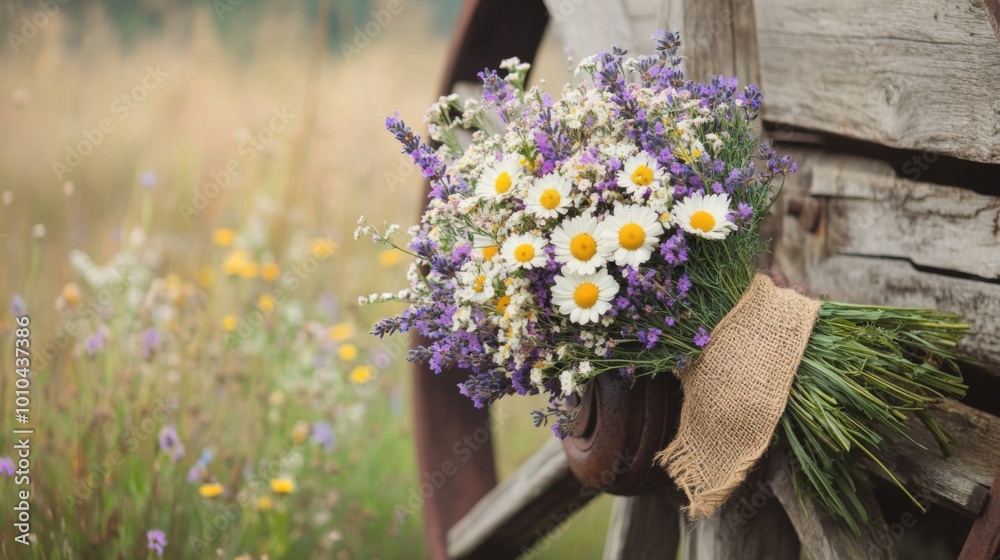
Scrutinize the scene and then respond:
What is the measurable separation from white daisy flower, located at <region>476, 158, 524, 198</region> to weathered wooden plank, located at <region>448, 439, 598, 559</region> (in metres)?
0.96

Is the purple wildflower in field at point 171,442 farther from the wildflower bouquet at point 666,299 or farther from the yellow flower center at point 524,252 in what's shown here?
the yellow flower center at point 524,252

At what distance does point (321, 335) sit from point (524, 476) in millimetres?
1038

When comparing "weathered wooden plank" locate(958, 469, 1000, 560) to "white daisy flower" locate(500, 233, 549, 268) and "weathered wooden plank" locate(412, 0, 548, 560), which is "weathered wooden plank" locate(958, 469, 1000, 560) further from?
"weathered wooden plank" locate(412, 0, 548, 560)

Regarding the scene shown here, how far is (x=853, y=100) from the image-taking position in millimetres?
1731

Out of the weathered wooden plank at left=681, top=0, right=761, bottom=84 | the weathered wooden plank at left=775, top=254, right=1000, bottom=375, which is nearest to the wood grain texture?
the weathered wooden plank at left=775, top=254, right=1000, bottom=375

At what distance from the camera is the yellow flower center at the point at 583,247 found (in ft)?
4.25

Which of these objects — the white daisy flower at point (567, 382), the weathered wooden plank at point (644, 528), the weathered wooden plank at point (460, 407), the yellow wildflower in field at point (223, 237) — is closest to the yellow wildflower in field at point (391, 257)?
the yellow wildflower in field at point (223, 237)

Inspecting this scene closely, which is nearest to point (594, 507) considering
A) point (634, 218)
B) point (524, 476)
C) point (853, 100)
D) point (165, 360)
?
point (524, 476)

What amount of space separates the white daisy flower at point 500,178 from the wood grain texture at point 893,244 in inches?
31.6

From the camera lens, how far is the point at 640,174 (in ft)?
4.31

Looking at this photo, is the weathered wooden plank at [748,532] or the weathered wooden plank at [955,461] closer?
the weathered wooden plank at [955,461]

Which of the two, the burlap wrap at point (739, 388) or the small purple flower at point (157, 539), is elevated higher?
the burlap wrap at point (739, 388)

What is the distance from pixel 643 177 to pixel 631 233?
9 cm

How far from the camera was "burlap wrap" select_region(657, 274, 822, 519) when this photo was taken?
1328 millimetres
